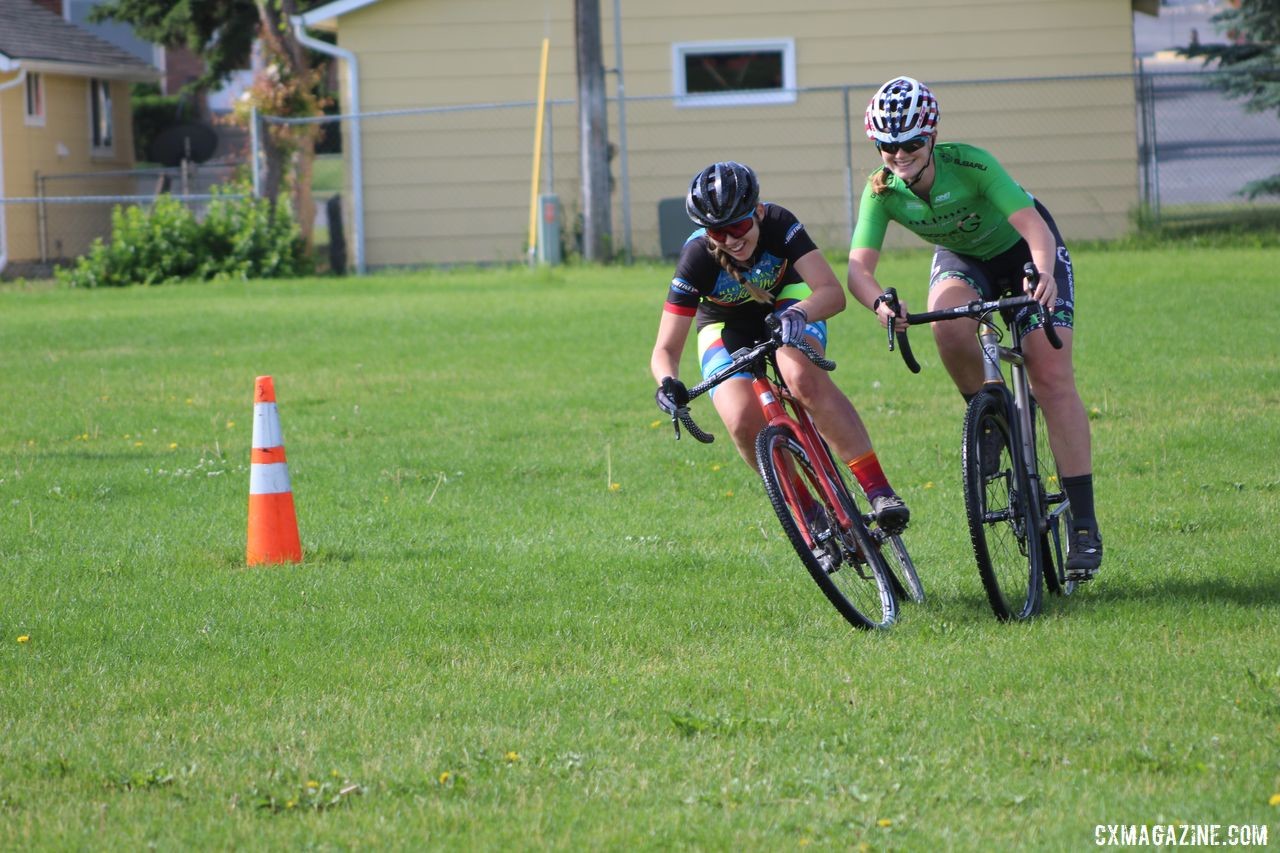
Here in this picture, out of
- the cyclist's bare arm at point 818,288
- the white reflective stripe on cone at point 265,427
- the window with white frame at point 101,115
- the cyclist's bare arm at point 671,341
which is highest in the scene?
the window with white frame at point 101,115

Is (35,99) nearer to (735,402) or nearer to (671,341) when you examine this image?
(671,341)

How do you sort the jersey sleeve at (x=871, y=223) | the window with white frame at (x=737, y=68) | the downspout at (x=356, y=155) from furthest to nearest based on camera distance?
the window with white frame at (x=737, y=68) → the downspout at (x=356, y=155) → the jersey sleeve at (x=871, y=223)

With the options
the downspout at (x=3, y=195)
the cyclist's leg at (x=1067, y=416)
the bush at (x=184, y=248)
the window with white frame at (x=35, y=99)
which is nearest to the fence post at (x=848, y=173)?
the bush at (x=184, y=248)

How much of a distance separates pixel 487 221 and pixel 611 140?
2.32 meters

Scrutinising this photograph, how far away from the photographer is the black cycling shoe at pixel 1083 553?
634cm

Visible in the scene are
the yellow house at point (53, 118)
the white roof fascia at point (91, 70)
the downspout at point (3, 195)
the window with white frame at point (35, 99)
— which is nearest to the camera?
the downspout at point (3, 195)

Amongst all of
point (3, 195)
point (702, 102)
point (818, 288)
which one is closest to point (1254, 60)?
point (702, 102)

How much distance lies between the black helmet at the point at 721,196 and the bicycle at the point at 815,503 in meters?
0.42

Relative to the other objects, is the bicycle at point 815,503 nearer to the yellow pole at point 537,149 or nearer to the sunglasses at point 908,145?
the sunglasses at point 908,145

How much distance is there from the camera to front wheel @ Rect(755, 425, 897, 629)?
581 cm

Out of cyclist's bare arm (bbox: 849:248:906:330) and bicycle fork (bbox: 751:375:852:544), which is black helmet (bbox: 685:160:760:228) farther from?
bicycle fork (bbox: 751:375:852:544)

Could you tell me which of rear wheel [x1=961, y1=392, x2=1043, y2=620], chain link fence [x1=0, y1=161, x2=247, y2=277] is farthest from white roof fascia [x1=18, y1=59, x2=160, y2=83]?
rear wheel [x1=961, y1=392, x2=1043, y2=620]

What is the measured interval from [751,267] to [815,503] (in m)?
0.92

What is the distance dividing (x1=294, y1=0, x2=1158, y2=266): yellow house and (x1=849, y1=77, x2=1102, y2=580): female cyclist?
18.4 metres
